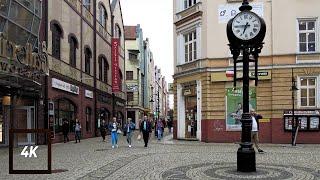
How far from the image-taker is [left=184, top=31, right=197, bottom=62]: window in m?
33.0

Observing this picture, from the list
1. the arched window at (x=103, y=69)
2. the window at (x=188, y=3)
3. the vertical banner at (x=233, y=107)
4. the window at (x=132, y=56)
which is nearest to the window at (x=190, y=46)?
the window at (x=188, y=3)

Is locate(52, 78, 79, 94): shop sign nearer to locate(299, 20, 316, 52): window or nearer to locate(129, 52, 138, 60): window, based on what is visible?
locate(299, 20, 316, 52): window

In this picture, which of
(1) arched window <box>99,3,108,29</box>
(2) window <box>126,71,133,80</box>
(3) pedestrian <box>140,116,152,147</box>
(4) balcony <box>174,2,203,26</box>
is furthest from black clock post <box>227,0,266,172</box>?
(2) window <box>126,71,133,80</box>

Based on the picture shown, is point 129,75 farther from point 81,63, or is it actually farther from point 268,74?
point 268,74

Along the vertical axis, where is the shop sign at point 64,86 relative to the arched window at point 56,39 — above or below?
below

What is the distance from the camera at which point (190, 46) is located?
33.5 meters

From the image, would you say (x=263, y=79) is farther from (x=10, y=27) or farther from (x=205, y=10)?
(x=10, y=27)

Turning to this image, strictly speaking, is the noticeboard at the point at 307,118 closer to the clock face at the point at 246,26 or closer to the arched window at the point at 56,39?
the arched window at the point at 56,39

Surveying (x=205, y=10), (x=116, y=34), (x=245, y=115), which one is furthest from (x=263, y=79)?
(x=116, y=34)

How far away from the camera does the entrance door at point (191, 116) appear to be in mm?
33000

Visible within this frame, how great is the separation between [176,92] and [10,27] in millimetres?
13811

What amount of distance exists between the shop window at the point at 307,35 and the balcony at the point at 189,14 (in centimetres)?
623

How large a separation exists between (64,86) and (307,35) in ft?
52.2

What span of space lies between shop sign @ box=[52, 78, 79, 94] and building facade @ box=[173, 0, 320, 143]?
847cm
